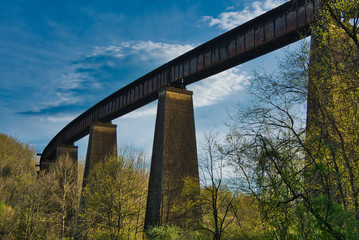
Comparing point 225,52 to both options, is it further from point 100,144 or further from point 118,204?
point 100,144

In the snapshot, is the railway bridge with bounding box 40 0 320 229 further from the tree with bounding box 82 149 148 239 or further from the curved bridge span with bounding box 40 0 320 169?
the tree with bounding box 82 149 148 239

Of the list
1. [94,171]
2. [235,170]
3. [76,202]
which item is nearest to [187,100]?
[235,170]

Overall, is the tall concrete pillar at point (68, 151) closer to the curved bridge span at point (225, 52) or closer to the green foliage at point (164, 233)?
the curved bridge span at point (225, 52)

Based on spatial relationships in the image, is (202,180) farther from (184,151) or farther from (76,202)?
(76,202)

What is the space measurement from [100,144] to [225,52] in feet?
55.0

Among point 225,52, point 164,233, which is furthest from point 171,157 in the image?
point 225,52

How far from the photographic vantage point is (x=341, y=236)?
7.55 metres

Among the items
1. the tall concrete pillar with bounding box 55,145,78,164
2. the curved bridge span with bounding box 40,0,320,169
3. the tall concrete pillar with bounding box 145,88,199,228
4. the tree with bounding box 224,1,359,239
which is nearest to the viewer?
the tree with bounding box 224,1,359,239

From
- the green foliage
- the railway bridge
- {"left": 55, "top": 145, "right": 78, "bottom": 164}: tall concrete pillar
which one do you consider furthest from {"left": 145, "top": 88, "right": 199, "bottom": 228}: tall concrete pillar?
{"left": 55, "top": 145, "right": 78, "bottom": 164}: tall concrete pillar

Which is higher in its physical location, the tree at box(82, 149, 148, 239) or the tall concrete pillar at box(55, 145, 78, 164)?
the tall concrete pillar at box(55, 145, 78, 164)

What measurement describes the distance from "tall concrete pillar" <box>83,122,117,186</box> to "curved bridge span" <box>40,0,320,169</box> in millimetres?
1382

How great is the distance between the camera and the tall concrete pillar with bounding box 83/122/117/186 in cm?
3105

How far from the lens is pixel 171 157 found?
20.8 meters

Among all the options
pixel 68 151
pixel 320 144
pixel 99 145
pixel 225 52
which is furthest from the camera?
pixel 68 151
